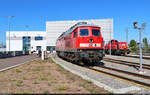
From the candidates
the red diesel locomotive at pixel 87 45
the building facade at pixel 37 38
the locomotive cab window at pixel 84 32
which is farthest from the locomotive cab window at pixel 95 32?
the building facade at pixel 37 38

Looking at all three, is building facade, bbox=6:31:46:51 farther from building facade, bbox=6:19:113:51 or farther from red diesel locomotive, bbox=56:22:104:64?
red diesel locomotive, bbox=56:22:104:64

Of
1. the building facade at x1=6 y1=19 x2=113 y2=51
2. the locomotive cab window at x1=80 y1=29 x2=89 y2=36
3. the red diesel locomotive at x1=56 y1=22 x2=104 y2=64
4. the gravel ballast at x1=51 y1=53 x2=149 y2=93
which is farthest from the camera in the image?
the building facade at x1=6 y1=19 x2=113 y2=51

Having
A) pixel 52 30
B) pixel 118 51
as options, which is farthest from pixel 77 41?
pixel 52 30

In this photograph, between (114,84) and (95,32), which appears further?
(95,32)

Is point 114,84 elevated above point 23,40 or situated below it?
below

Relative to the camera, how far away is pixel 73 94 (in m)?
5.23

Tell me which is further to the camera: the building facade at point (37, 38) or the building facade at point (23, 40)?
the building facade at point (23, 40)

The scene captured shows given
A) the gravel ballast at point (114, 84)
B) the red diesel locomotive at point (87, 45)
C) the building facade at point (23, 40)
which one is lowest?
the gravel ballast at point (114, 84)

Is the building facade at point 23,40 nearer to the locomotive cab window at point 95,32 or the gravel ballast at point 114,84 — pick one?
the locomotive cab window at point 95,32

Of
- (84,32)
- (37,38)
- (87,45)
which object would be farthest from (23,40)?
(87,45)

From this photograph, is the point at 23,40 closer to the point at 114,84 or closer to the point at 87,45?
the point at 87,45

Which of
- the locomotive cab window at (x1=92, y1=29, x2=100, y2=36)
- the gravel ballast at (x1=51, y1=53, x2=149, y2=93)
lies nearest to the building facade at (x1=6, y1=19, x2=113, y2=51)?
the locomotive cab window at (x1=92, y1=29, x2=100, y2=36)

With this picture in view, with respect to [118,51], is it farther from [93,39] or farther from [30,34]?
[30,34]

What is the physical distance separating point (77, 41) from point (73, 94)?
29.1 feet
